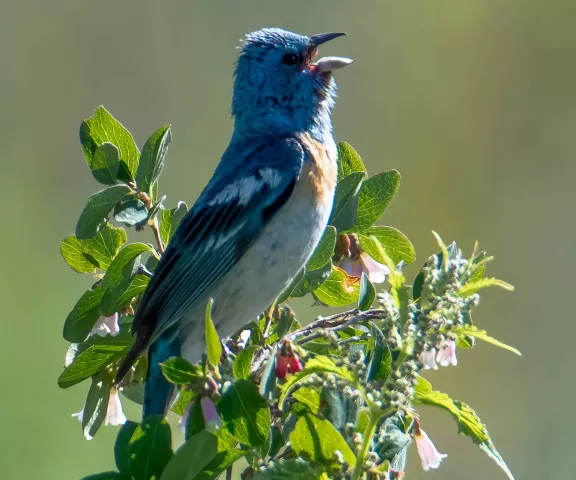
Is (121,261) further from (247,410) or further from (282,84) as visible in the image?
(282,84)

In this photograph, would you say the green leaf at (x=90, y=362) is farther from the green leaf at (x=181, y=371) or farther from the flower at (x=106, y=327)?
the green leaf at (x=181, y=371)

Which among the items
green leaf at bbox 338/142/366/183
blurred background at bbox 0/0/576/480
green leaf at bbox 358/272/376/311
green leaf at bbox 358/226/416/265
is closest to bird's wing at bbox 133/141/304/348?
green leaf at bbox 338/142/366/183

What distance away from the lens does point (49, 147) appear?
5.36 m

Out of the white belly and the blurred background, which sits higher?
the white belly

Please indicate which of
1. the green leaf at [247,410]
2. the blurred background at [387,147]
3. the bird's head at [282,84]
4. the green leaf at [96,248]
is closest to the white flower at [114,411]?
the green leaf at [96,248]

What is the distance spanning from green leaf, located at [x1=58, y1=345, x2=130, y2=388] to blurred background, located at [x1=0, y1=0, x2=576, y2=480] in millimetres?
1773

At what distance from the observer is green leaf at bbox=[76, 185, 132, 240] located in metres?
1.69

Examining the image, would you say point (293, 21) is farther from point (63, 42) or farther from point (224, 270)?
point (224, 270)

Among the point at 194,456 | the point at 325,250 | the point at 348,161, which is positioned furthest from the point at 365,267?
the point at 194,456

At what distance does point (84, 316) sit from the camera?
172 cm

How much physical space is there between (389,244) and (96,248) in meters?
0.58

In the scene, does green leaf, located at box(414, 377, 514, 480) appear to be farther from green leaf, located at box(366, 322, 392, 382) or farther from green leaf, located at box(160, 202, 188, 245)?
green leaf, located at box(160, 202, 188, 245)

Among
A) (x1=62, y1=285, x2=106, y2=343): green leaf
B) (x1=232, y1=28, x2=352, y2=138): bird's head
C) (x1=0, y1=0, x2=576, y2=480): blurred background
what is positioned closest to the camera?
(x1=62, y1=285, x2=106, y2=343): green leaf

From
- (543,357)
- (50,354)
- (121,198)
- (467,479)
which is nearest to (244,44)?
(121,198)
